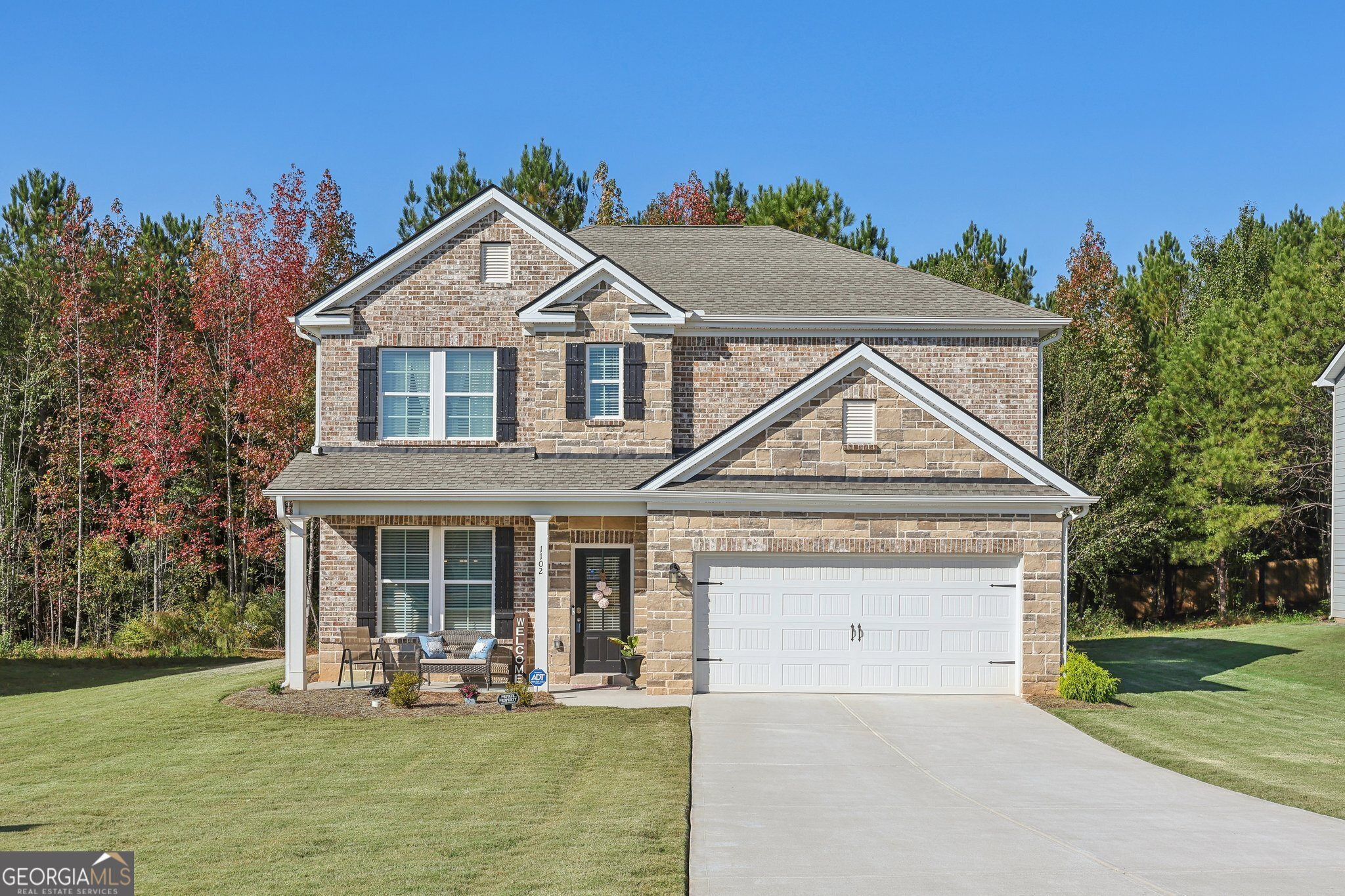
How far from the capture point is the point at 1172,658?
2478cm

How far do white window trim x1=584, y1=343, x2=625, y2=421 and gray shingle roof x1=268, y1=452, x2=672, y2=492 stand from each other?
0.81m

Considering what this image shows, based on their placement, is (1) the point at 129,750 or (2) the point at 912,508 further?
(2) the point at 912,508

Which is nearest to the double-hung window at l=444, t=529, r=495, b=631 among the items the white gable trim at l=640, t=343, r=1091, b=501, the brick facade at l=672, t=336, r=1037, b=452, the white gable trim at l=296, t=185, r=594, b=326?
the white gable trim at l=640, t=343, r=1091, b=501

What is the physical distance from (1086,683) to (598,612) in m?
7.93

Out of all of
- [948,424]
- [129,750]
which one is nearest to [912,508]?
[948,424]

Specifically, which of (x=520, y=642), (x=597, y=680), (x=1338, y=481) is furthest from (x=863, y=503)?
(x=1338, y=481)

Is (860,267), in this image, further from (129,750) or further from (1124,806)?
(129,750)

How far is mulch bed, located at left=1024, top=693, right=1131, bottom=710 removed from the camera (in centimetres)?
1753

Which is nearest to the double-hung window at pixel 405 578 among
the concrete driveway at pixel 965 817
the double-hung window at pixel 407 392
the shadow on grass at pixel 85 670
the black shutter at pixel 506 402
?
the double-hung window at pixel 407 392

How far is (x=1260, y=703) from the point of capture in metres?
19.1

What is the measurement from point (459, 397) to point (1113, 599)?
Answer: 2301 centimetres

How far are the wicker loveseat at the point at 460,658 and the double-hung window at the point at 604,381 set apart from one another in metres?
4.39

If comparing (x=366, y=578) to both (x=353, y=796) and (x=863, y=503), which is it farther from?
(x=353, y=796)

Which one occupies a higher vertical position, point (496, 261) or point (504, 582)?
point (496, 261)
